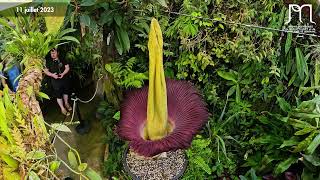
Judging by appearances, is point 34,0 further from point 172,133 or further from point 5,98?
point 172,133

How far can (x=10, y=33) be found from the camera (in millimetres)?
2346

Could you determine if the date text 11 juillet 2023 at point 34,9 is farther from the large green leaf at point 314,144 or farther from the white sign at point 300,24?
the large green leaf at point 314,144

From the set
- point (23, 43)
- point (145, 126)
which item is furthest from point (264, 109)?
point (23, 43)

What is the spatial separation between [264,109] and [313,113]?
0.57 m

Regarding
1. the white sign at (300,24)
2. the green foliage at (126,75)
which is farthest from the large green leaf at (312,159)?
the green foliage at (126,75)

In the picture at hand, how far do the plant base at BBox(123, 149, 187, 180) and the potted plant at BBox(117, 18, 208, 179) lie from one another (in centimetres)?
40

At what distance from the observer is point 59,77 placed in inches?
111

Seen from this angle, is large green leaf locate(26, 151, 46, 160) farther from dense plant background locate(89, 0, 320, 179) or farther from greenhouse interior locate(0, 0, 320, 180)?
dense plant background locate(89, 0, 320, 179)

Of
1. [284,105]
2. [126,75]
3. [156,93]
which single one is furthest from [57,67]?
[284,105]

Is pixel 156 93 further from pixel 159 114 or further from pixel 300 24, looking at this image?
pixel 300 24

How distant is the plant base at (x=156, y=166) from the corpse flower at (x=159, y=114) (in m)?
0.43

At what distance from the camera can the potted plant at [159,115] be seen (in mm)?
2061

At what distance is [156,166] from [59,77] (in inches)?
33.4

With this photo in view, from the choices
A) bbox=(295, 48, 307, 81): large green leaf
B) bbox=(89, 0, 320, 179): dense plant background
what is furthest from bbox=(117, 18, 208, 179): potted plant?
bbox=(295, 48, 307, 81): large green leaf
